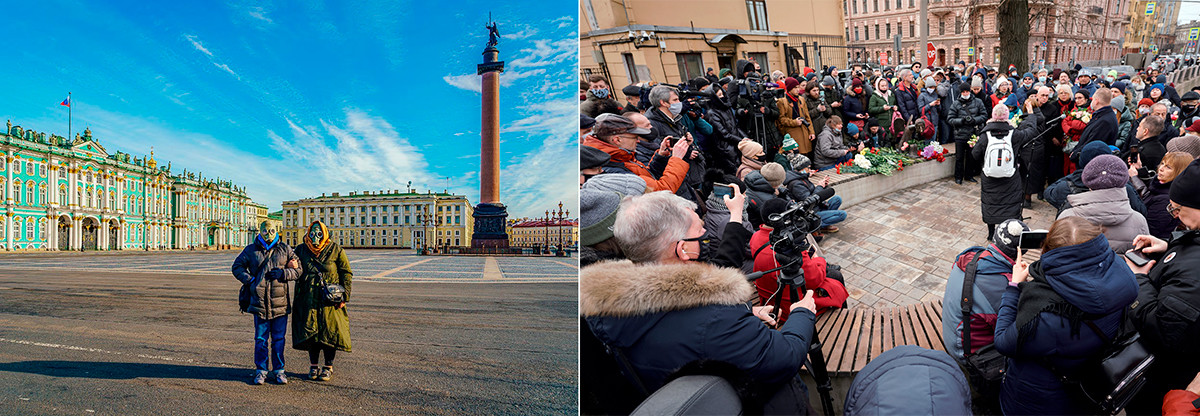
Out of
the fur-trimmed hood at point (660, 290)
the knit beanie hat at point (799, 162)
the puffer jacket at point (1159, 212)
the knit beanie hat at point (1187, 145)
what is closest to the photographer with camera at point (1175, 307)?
the fur-trimmed hood at point (660, 290)

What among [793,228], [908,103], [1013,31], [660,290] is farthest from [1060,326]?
[1013,31]

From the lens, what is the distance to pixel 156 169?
3648 mm

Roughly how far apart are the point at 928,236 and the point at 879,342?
148cm

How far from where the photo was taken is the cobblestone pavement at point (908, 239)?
3.14 metres

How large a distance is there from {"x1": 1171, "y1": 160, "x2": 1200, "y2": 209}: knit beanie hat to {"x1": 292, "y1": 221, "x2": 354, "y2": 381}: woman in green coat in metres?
4.18

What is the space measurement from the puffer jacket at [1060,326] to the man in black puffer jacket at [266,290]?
12.1ft

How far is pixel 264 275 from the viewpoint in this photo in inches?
127

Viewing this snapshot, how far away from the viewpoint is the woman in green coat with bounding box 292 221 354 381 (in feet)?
10.9

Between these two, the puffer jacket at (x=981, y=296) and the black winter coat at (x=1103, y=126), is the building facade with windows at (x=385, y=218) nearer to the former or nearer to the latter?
the puffer jacket at (x=981, y=296)

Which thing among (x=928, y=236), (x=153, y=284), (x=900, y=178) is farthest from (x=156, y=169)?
(x=900, y=178)

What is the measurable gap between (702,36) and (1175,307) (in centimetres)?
1094

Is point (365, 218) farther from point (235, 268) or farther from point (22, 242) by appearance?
point (22, 242)

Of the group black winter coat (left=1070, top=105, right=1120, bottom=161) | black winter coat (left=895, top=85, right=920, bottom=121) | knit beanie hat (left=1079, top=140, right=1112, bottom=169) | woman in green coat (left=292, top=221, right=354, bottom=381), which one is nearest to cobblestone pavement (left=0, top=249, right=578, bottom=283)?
woman in green coat (left=292, top=221, right=354, bottom=381)

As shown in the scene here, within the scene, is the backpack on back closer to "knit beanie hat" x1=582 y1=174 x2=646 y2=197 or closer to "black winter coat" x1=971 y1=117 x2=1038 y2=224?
"black winter coat" x1=971 y1=117 x2=1038 y2=224
